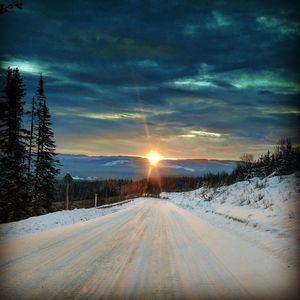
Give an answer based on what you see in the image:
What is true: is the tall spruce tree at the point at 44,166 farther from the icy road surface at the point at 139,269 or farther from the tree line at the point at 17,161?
the icy road surface at the point at 139,269

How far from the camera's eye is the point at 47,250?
10.4 metres

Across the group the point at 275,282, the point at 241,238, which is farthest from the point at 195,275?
the point at 241,238

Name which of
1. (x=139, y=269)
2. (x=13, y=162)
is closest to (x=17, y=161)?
(x=13, y=162)

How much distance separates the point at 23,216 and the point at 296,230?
23.2 metres

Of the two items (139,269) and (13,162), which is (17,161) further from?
(139,269)

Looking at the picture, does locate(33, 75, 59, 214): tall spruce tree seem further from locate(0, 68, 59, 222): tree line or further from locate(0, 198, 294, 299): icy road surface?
locate(0, 198, 294, 299): icy road surface

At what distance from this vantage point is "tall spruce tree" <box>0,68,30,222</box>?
2805 centimetres

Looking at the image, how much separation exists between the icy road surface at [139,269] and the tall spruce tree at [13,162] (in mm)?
17207

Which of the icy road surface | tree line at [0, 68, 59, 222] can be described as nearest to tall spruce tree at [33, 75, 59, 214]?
tree line at [0, 68, 59, 222]

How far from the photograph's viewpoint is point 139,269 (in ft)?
26.3

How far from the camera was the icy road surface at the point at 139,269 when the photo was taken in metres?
6.37

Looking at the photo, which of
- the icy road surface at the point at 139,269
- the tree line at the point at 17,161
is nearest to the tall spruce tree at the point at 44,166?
the tree line at the point at 17,161

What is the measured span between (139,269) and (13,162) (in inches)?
920

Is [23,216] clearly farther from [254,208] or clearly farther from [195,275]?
[195,275]
